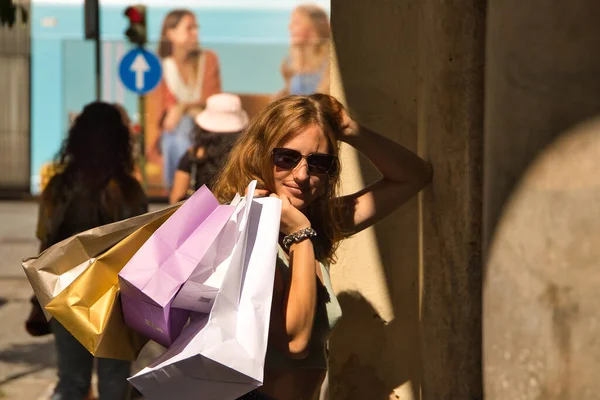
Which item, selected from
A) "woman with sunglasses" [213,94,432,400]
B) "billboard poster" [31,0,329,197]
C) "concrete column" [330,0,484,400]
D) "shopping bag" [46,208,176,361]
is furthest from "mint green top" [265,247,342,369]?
"billboard poster" [31,0,329,197]

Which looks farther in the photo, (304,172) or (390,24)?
(390,24)

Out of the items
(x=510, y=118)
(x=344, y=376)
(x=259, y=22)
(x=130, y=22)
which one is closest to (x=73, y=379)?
(x=344, y=376)

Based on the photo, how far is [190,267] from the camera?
244 centimetres

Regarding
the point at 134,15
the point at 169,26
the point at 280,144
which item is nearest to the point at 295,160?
the point at 280,144

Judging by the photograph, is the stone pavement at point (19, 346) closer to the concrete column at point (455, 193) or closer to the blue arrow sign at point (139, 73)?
the blue arrow sign at point (139, 73)

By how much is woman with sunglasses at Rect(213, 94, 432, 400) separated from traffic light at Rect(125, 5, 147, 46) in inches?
502

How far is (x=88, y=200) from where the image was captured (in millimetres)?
4824

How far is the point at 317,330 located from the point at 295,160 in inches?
18.2

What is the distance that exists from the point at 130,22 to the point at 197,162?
9736 millimetres

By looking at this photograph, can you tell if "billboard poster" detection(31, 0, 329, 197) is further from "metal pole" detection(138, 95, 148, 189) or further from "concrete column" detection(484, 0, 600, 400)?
"concrete column" detection(484, 0, 600, 400)

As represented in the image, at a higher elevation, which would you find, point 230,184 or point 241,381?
point 230,184

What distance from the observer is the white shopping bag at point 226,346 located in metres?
2.36

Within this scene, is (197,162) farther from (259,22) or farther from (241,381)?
(259,22)

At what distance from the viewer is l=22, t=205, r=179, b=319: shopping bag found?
2605 millimetres
